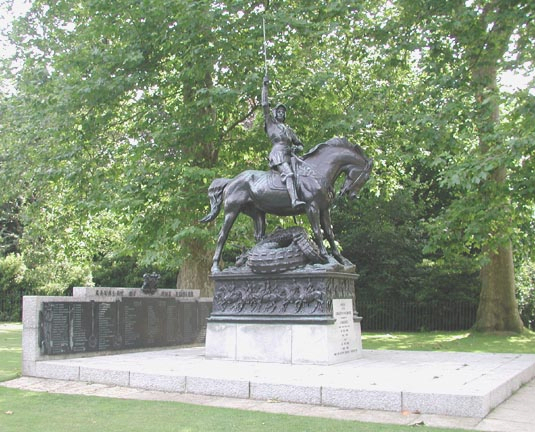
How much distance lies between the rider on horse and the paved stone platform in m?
3.25

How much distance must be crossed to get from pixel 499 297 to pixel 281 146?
45.8 feet

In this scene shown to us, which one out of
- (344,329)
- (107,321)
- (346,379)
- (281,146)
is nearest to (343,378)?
(346,379)

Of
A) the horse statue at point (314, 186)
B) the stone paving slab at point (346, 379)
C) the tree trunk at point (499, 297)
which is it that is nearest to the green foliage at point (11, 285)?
the tree trunk at point (499, 297)

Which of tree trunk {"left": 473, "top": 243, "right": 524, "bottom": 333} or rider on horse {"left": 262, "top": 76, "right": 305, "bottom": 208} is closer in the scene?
rider on horse {"left": 262, "top": 76, "right": 305, "bottom": 208}

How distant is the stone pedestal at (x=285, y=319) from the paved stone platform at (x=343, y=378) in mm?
340

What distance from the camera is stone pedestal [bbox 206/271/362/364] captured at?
10.9m

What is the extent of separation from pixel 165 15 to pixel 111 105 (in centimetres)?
310

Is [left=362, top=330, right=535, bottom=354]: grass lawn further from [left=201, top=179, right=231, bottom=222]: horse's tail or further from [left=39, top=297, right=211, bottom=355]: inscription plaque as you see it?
[left=201, top=179, right=231, bottom=222]: horse's tail

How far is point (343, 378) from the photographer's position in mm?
8719

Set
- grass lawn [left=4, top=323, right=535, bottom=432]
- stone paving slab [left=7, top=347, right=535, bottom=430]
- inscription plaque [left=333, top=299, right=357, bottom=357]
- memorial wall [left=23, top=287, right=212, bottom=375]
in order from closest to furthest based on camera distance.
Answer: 1. grass lawn [left=4, top=323, right=535, bottom=432]
2. stone paving slab [left=7, top=347, right=535, bottom=430]
3. inscription plaque [left=333, top=299, right=357, bottom=357]
4. memorial wall [left=23, top=287, right=212, bottom=375]

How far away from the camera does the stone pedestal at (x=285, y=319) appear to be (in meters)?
10.9

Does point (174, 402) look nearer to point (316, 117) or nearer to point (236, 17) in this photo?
point (316, 117)

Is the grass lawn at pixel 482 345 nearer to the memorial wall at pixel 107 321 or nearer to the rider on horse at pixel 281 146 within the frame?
the memorial wall at pixel 107 321

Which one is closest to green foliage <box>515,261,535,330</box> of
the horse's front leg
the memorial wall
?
the memorial wall
